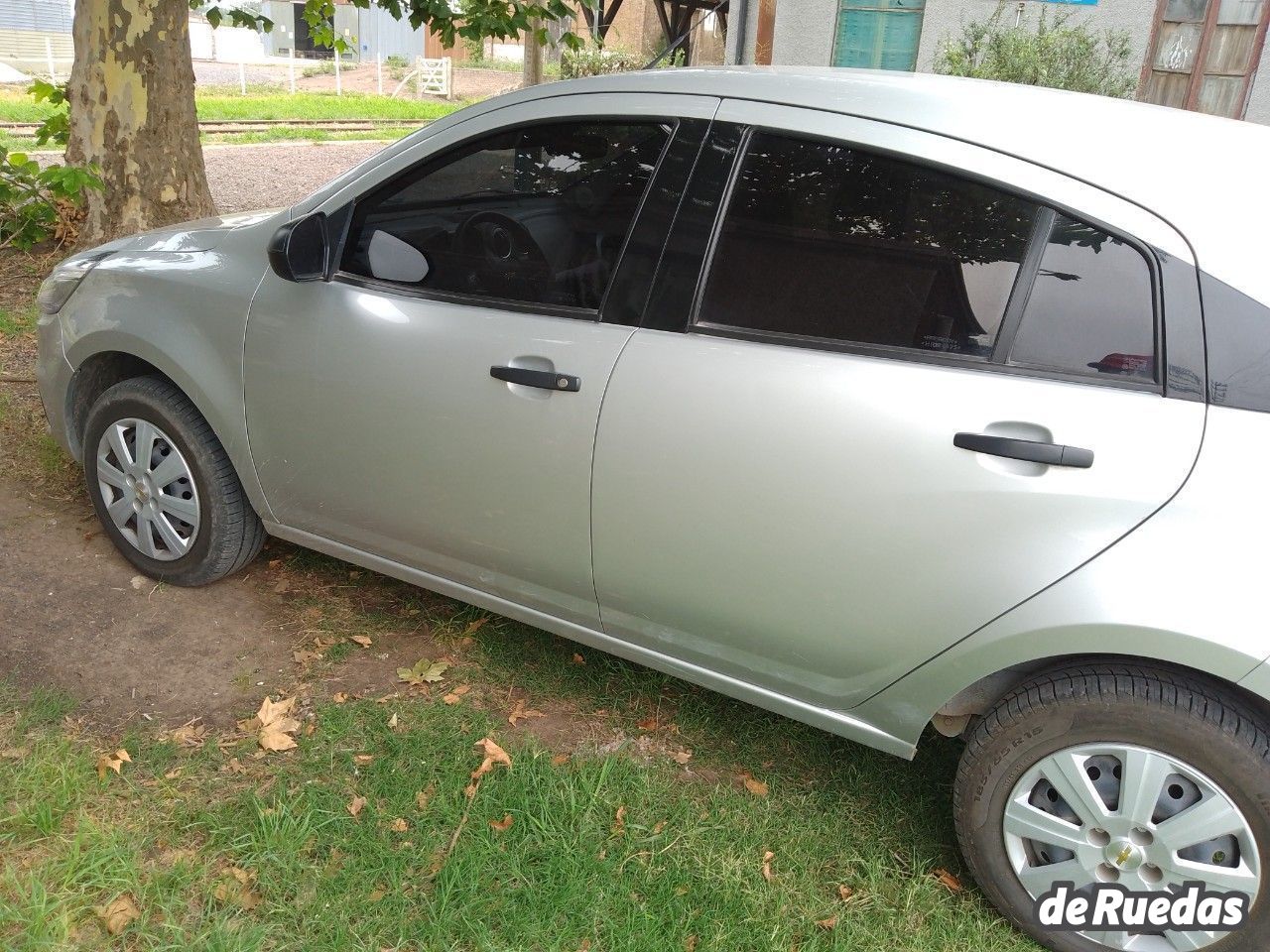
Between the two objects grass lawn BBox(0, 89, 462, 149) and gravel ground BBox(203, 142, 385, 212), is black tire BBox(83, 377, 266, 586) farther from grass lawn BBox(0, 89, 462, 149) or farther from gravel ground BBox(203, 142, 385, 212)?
grass lawn BBox(0, 89, 462, 149)

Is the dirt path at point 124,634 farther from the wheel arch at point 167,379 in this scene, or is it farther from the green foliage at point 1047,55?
the green foliage at point 1047,55

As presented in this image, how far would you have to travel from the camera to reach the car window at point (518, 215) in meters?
2.75

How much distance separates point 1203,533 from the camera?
203 cm

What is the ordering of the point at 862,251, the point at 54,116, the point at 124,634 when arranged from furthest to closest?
the point at 54,116, the point at 124,634, the point at 862,251

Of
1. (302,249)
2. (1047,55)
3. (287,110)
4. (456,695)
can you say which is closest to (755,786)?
(456,695)

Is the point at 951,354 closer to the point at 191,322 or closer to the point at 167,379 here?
the point at 191,322

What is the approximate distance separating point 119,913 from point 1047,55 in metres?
10.8

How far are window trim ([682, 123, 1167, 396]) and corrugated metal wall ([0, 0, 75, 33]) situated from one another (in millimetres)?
33955

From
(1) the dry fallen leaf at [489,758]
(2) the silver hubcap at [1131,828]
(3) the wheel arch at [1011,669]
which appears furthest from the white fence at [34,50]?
(2) the silver hubcap at [1131,828]

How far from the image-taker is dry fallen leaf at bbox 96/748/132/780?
284 centimetres

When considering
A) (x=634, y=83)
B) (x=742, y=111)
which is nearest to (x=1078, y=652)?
(x=742, y=111)

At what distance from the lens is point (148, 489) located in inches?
143

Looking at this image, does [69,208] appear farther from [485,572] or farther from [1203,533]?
[1203,533]

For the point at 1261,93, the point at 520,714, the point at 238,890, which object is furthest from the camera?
the point at 1261,93
